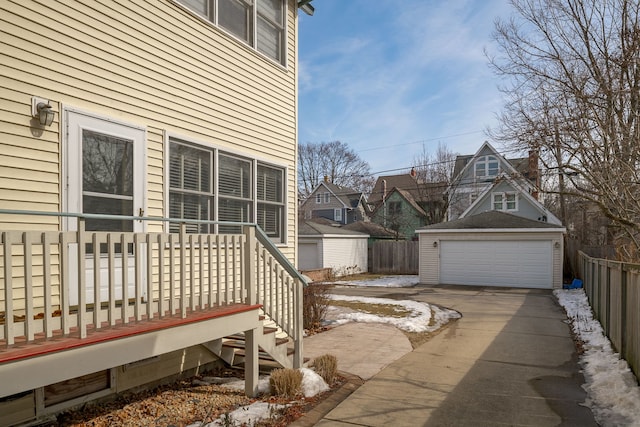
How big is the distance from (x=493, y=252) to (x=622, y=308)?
1250 cm

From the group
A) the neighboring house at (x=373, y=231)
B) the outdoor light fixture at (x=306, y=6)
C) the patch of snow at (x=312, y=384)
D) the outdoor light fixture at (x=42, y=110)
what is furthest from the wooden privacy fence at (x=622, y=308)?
the neighboring house at (x=373, y=231)

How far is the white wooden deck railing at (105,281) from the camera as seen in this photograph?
293 cm

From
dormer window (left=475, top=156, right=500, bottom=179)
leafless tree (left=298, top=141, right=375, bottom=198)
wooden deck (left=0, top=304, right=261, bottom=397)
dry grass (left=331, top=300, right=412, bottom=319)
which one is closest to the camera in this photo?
wooden deck (left=0, top=304, right=261, bottom=397)

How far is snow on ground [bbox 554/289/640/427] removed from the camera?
4391 millimetres

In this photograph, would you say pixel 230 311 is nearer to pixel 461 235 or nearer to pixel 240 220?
pixel 240 220

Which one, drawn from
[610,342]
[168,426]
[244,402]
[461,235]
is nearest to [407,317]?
[610,342]

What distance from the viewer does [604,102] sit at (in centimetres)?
714

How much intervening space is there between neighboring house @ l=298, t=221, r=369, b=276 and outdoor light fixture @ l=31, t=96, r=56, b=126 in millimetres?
18061

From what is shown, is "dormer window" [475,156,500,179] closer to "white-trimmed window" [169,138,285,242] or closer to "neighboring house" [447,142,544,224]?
"neighboring house" [447,142,544,224]

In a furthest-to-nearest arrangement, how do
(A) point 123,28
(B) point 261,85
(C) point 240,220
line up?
(B) point 261,85 → (C) point 240,220 → (A) point 123,28

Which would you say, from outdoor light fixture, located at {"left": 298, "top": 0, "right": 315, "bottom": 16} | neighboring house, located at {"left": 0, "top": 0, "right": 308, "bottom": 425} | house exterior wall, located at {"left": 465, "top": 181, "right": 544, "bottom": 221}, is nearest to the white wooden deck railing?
neighboring house, located at {"left": 0, "top": 0, "right": 308, "bottom": 425}

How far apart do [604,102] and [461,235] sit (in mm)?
12292

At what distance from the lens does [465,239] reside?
1897 cm

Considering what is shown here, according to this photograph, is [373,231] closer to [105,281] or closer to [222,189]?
[222,189]
